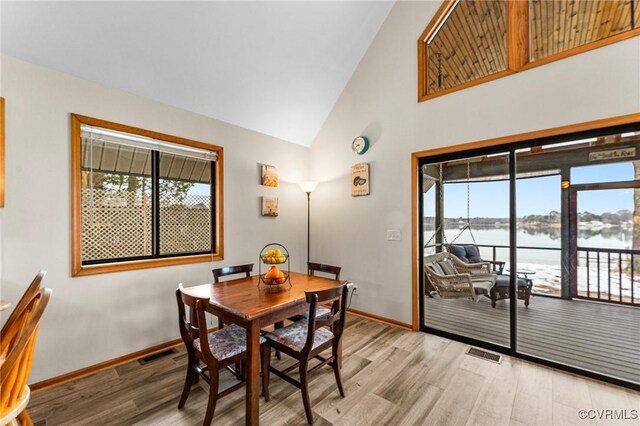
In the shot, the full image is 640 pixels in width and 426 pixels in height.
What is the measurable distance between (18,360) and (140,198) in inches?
76.6

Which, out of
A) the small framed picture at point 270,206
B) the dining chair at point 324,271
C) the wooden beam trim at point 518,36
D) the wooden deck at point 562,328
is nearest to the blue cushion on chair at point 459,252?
the wooden deck at point 562,328

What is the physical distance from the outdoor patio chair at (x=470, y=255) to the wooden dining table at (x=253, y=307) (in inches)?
64.7

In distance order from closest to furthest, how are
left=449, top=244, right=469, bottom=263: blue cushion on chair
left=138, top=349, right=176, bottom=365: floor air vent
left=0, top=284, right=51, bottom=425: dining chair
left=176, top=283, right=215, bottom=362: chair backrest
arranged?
left=0, top=284, right=51, bottom=425: dining chair < left=176, top=283, right=215, bottom=362: chair backrest < left=138, top=349, right=176, bottom=365: floor air vent < left=449, top=244, right=469, bottom=263: blue cushion on chair

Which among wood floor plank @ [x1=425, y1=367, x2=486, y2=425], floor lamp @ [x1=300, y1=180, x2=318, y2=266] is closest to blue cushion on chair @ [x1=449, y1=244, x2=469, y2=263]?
wood floor plank @ [x1=425, y1=367, x2=486, y2=425]

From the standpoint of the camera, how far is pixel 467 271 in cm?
316

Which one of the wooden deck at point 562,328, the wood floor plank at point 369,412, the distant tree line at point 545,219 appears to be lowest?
the wood floor plank at point 369,412

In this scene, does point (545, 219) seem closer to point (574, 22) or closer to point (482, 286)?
point (482, 286)

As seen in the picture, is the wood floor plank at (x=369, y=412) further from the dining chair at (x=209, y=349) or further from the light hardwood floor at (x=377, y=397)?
the dining chair at (x=209, y=349)

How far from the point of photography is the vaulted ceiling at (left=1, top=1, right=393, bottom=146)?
211 cm

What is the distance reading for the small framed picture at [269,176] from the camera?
3801 millimetres

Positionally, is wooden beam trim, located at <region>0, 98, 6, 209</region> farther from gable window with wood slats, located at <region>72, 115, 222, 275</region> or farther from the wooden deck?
the wooden deck

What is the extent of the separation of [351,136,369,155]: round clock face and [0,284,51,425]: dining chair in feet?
10.9

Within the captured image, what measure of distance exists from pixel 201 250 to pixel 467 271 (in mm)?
3202

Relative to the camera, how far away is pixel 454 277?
3.27m
